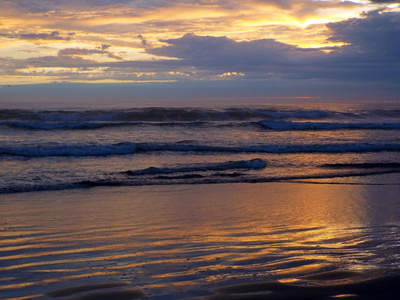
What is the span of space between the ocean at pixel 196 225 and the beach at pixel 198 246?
0.02m

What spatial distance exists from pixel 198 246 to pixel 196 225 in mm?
1037

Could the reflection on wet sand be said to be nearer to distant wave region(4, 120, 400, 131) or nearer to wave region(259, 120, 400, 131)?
distant wave region(4, 120, 400, 131)

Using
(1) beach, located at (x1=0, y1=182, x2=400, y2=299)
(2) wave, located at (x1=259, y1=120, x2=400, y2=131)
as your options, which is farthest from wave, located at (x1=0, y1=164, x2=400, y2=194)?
(2) wave, located at (x1=259, y1=120, x2=400, y2=131)

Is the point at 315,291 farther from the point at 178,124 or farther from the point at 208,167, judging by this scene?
the point at 178,124

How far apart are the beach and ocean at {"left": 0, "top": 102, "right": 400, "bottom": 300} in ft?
0.06

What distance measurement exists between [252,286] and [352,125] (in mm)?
25548

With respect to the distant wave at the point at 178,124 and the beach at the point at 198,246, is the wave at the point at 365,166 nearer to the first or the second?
the beach at the point at 198,246

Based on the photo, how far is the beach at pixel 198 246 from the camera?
336 cm

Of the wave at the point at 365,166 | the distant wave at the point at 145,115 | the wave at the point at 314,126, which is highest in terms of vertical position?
the distant wave at the point at 145,115

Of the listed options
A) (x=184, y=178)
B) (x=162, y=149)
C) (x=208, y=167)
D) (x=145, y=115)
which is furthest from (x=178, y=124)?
(x=184, y=178)

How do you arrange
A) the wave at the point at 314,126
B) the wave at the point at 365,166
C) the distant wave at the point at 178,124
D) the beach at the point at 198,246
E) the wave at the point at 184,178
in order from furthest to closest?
the wave at the point at 314,126, the distant wave at the point at 178,124, the wave at the point at 365,166, the wave at the point at 184,178, the beach at the point at 198,246

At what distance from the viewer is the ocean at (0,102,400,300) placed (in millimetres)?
3436

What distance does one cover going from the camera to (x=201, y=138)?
19.0 m

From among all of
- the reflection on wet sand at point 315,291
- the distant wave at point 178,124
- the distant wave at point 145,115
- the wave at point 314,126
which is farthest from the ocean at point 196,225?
the distant wave at point 145,115
